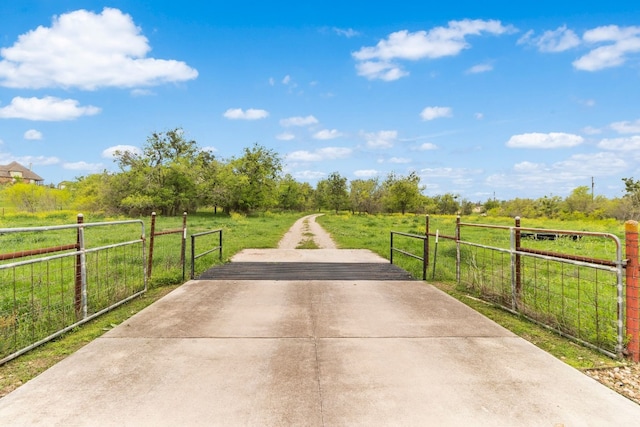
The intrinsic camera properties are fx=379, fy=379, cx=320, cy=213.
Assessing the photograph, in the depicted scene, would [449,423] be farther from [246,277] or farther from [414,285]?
[246,277]

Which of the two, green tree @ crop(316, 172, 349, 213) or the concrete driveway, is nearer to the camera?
the concrete driveway

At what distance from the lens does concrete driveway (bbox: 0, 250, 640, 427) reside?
8.41ft

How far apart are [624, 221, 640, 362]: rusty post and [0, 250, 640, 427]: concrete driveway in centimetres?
75

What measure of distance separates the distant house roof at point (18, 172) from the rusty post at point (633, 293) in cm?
13114

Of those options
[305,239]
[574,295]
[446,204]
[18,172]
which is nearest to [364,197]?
[446,204]

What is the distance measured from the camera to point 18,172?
4254 inches

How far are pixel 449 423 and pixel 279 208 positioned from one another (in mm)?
73165

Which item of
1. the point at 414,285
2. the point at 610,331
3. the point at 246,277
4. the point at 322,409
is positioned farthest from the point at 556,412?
the point at 246,277

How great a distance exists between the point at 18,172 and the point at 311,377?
136m

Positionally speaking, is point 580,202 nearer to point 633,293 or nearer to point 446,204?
point 446,204

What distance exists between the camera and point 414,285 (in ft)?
23.0

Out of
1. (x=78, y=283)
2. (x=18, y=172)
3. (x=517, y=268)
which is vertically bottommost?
(x=78, y=283)

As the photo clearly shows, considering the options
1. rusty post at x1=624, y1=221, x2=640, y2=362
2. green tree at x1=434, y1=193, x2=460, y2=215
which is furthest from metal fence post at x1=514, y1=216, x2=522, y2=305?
green tree at x1=434, y1=193, x2=460, y2=215

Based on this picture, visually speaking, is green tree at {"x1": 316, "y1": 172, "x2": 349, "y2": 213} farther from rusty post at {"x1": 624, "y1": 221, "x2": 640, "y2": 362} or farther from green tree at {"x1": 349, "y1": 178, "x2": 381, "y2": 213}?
rusty post at {"x1": 624, "y1": 221, "x2": 640, "y2": 362}
